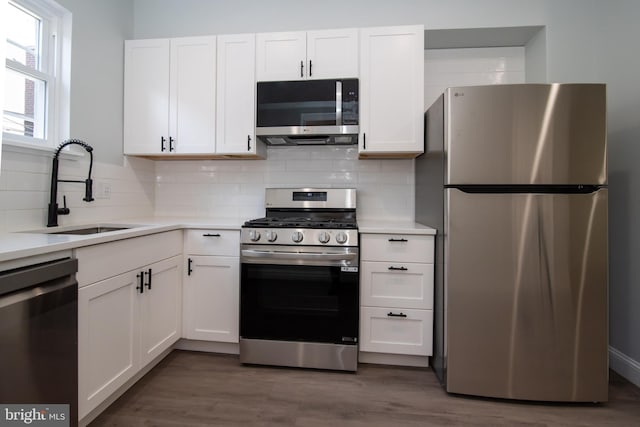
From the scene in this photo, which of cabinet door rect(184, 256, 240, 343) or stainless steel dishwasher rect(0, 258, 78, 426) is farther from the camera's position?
cabinet door rect(184, 256, 240, 343)

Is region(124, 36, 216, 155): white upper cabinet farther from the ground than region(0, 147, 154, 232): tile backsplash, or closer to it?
farther from the ground

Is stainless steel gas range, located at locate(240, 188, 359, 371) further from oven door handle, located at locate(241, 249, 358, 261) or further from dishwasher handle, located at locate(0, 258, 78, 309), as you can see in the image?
dishwasher handle, located at locate(0, 258, 78, 309)

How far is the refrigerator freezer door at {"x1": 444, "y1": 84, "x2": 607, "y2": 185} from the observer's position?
1636 mm

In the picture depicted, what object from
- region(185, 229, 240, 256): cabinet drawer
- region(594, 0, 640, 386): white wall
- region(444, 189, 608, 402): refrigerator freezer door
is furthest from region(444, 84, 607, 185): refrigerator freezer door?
region(185, 229, 240, 256): cabinet drawer

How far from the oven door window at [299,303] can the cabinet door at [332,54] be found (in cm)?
141

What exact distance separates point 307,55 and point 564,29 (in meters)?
1.93

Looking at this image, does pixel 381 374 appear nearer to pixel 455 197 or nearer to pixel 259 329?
pixel 259 329

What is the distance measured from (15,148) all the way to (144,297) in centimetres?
104

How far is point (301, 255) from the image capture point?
6.40ft

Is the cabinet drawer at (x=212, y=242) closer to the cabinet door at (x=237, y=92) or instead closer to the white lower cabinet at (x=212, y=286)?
the white lower cabinet at (x=212, y=286)

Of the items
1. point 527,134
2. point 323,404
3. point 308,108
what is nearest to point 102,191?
point 308,108

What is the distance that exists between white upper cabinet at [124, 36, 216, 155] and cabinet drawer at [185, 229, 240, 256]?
0.69m

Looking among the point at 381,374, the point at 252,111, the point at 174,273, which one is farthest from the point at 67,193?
the point at 381,374

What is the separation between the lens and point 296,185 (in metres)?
2.68
